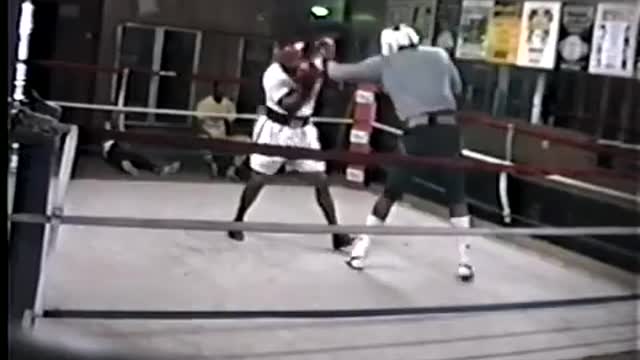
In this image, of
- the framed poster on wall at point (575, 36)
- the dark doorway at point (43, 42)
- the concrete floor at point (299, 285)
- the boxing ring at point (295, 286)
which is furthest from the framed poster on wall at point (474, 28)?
the dark doorway at point (43, 42)

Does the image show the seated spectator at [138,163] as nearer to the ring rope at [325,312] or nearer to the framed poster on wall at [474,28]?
the ring rope at [325,312]

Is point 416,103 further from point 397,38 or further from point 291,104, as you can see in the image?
point 291,104

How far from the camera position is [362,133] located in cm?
397

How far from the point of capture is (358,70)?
11.4 ft

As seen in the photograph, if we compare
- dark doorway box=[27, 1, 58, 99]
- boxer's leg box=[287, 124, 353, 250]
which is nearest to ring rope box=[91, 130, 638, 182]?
dark doorway box=[27, 1, 58, 99]

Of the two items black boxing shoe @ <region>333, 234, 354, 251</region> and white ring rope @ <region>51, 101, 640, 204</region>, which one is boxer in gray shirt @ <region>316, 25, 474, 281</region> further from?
white ring rope @ <region>51, 101, 640, 204</region>

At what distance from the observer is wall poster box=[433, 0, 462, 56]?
355 centimetres

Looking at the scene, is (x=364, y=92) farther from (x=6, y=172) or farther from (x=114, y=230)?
(x=6, y=172)

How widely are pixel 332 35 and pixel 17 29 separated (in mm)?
2282

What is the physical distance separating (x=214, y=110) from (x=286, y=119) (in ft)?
1.28

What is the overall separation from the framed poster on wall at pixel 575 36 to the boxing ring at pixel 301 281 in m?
0.41

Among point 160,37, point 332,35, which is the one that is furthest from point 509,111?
point 160,37

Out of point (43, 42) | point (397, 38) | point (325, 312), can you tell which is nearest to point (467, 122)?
point (397, 38)

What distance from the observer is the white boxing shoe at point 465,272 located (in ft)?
10.6
